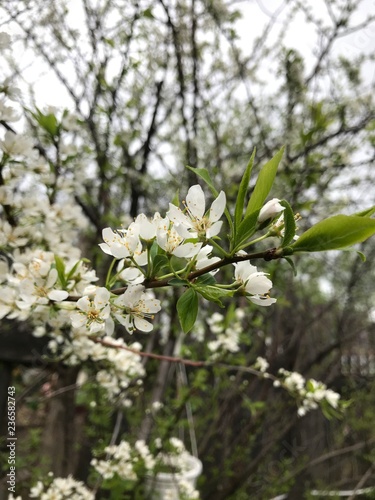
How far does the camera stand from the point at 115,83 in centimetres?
178

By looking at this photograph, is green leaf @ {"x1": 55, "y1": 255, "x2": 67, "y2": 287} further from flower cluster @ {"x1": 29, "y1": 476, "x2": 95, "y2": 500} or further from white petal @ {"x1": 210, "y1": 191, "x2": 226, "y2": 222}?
flower cluster @ {"x1": 29, "y1": 476, "x2": 95, "y2": 500}

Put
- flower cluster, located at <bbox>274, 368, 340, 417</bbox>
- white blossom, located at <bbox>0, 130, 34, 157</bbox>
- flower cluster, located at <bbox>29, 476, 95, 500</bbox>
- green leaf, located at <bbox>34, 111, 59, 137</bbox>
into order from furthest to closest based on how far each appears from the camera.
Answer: flower cluster, located at <bbox>274, 368, 340, 417</bbox>
flower cluster, located at <bbox>29, 476, 95, 500</bbox>
green leaf, located at <bbox>34, 111, 59, 137</bbox>
white blossom, located at <bbox>0, 130, 34, 157</bbox>

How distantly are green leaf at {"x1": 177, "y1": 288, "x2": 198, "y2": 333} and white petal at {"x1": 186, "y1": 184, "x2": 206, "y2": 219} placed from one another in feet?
0.32

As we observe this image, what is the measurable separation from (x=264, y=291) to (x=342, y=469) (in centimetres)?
420

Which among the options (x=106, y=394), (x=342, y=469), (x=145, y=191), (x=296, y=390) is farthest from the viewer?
(x=342, y=469)

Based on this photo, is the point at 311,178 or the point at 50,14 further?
the point at 50,14

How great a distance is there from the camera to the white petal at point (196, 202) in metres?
0.52

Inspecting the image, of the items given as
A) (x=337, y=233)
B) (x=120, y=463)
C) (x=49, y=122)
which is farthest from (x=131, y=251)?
(x=120, y=463)

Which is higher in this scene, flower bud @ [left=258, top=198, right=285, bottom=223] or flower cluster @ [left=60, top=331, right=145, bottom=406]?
flower bud @ [left=258, top=198, right=285, bottom=223]

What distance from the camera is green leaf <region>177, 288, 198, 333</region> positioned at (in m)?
0.48

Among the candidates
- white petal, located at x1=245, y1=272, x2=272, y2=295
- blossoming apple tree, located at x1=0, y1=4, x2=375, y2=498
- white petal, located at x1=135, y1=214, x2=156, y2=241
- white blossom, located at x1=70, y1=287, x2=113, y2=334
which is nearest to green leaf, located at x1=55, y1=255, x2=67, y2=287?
blossoming apple tree, located at x1=0, y1=4, x2=375, y2=498

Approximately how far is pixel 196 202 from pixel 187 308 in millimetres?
135

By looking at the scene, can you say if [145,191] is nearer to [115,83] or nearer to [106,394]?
[115,83]

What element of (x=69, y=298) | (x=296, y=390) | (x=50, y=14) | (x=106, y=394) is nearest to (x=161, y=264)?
(x=69, y=298)
